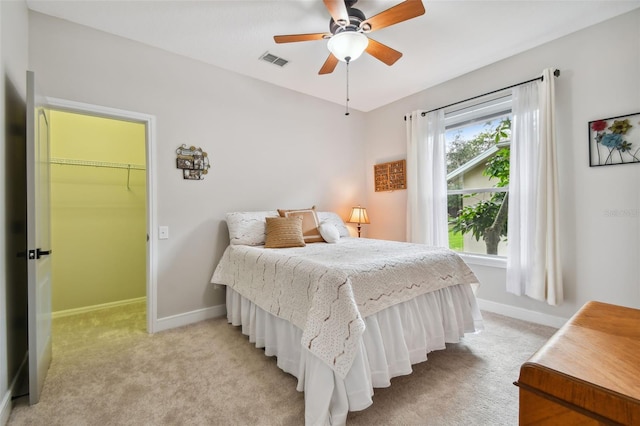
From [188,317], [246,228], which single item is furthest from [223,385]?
[246,228]

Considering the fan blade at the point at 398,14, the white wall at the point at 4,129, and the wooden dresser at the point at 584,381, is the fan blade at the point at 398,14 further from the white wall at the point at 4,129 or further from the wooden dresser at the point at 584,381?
the white wall at the point at 4,129

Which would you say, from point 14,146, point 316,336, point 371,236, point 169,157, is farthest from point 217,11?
point 371,236

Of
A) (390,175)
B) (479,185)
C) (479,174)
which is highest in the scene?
(390,175)

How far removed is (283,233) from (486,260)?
2283mm

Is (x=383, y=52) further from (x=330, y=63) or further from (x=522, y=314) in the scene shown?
(x=522, y=314)

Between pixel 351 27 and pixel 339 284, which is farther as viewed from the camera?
pixel 351 27

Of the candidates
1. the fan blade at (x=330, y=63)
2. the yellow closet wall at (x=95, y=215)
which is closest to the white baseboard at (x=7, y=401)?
the yellow closet wall at (x=95, y=215)

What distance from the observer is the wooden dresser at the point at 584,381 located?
39 centimetres

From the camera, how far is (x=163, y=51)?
2.84 metres

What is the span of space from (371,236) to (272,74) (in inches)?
105

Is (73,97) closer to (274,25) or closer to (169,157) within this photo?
(169,157)

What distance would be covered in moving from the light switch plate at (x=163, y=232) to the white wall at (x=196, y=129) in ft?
0.15

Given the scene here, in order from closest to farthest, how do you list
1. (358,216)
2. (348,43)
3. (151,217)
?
(348,43), (151,217), (358,216)

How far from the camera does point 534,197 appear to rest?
277cm
